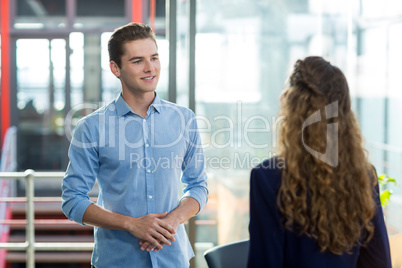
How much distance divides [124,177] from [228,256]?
0.41 meters

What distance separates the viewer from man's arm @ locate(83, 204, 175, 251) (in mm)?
1401

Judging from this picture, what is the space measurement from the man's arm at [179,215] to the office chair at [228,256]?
0.15 m

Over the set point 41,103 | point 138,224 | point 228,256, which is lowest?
point 228,256

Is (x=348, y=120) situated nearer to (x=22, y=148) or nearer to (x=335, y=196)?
(x=335, y=196)

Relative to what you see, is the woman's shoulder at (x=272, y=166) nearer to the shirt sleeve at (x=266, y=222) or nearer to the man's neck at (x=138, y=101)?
the shirt sleeve at (x=266, y=222)

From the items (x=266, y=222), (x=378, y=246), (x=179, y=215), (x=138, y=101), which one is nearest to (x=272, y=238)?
(x=266, y=222)

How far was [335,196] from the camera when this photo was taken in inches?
41.6

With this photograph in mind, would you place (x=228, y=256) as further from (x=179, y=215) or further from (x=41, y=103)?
(x=41, y=103)

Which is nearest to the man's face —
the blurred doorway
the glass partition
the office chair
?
the office chair

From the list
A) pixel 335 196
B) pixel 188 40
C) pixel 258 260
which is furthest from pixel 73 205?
pixel 188 40

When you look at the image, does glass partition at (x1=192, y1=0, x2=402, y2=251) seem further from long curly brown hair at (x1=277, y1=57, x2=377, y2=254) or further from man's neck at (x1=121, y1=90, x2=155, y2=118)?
long curly brown hair at (x1=277, y1=57, x2=377, y2=254)

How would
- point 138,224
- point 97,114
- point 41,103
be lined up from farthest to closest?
point 41,103 → point 97,114 → point 138,224

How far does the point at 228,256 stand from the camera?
1566 millimetres

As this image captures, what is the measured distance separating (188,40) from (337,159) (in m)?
1.71
